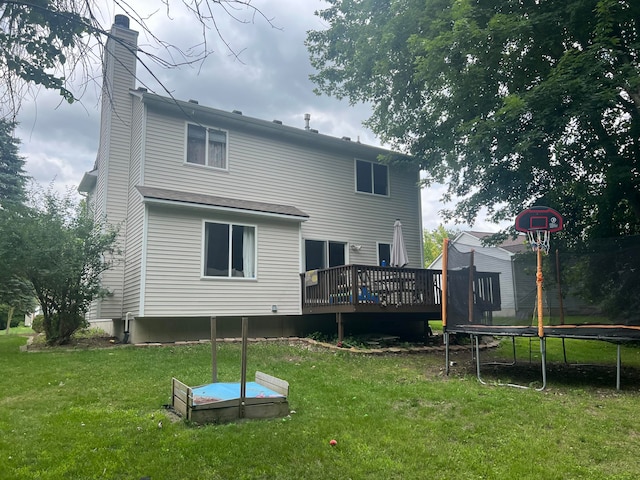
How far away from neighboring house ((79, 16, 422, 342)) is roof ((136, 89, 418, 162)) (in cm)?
4

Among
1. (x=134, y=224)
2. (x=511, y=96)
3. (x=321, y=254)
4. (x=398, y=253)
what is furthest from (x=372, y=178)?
(x=134, y=224)

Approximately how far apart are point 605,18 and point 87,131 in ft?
31.3

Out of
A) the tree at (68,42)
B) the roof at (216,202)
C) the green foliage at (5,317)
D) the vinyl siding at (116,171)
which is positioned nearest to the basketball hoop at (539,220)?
the roof at (216,202)

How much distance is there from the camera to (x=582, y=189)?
1157cm

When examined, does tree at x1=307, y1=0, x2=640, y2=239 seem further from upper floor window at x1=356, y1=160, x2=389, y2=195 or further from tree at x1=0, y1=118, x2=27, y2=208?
tree at x1=0, y1=118, x2=27, y2=208

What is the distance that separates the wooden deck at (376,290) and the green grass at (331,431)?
333 cm

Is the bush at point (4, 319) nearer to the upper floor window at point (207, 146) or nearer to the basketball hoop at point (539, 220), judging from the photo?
the upper floor window at point (207, 146)

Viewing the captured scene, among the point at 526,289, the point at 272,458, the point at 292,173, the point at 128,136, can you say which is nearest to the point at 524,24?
the point at 526,289

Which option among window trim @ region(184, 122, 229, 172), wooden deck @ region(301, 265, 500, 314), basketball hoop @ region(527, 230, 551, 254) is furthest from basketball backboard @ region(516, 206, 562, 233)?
window trim @ region(184, 122, 229, 172)

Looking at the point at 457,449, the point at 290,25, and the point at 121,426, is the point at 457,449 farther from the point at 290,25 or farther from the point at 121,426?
the point at 290,25

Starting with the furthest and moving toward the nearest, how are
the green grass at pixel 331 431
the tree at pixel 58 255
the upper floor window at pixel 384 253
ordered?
the upper floor window at pixel 384 253, the tree at pixel 58 255, the green grass at pixel 331 431

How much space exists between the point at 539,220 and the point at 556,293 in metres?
1.35

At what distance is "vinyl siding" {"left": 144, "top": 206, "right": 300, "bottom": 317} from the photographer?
36.8 ft

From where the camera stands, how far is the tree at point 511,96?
9516 millimetres
